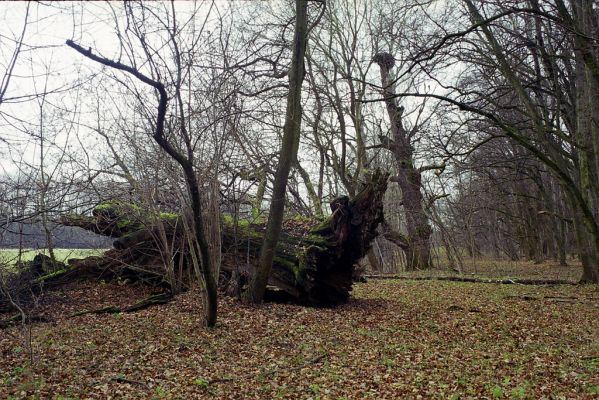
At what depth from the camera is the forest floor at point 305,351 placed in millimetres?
5809

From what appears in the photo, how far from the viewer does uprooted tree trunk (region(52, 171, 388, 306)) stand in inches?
405

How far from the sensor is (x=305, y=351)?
743cm

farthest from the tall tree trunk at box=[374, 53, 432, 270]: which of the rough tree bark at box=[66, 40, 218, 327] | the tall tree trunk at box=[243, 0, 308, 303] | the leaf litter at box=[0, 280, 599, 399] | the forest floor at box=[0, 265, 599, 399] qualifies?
the rough tree bark at box=[66, 40, 218, 327]

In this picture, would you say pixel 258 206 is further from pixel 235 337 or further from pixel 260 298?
pixel 235 337

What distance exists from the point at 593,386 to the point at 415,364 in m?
1.99

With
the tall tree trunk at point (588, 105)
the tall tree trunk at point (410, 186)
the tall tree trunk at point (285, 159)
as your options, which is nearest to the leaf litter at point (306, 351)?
the tall tree trunk at point (285, 159)

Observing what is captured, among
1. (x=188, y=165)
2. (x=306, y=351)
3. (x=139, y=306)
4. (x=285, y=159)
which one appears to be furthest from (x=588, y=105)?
(x=139, y=306)

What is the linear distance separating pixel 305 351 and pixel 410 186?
1401 centimetres

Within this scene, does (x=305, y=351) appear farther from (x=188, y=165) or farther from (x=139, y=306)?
(x=139, y=306)

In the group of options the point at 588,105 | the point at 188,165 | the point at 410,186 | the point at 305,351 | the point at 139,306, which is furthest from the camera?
the point at 410,186

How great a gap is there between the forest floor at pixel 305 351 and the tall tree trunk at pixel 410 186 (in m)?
9.40

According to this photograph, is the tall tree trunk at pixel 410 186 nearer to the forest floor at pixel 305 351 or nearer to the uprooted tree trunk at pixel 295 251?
the forest floor at pixel 305 351

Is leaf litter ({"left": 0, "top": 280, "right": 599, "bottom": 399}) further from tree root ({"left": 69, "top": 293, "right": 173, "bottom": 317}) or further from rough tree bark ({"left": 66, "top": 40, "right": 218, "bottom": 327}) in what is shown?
rough tree bark ({"left": 66, "top": 40, "right": 218, "bottom": 327})

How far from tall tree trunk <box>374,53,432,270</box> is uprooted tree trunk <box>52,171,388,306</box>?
9.61 m
